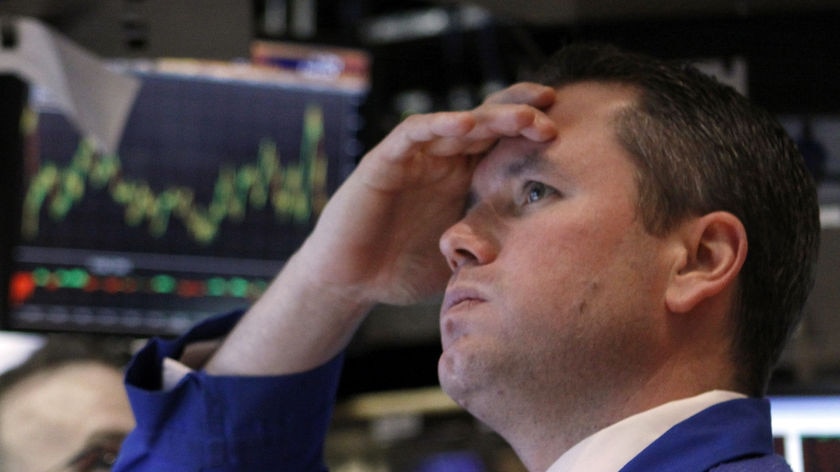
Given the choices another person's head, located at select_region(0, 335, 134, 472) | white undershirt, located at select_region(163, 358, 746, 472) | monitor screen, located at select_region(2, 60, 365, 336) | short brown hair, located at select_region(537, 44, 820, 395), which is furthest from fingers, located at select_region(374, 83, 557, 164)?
monitor screen, located at select_region(2, 60, 365, 336)

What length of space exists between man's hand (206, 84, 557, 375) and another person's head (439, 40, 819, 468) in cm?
14

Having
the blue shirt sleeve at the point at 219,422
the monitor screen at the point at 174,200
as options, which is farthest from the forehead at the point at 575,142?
the monitor screen at the point at 174,200

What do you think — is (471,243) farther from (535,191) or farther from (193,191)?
(193,191)

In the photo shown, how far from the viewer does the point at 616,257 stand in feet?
5.30

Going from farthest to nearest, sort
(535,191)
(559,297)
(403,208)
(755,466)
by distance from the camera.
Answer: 1. (403,208)
2. (535,191)
3. (559,297)
4. (755,466)

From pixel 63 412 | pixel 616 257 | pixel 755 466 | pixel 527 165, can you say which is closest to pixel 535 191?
pixel 527 165

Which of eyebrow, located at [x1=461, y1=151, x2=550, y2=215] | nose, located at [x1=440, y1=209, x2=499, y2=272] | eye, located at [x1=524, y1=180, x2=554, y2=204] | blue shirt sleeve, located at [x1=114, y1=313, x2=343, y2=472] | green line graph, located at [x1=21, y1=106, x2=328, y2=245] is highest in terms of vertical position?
eyebrow, located at [x1=461, y1=151, x2=550, y2=215]

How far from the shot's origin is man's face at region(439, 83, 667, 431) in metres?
1.59

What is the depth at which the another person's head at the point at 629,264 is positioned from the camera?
1.60 metres

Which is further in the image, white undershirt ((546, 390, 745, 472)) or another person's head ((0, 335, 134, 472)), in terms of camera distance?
A: another person's head ((0, 335, 134, 472))

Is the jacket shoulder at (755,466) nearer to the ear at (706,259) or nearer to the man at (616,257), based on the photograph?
the man at (616,257)

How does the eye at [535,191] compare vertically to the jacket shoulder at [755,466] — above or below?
above

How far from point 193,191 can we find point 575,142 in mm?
1508

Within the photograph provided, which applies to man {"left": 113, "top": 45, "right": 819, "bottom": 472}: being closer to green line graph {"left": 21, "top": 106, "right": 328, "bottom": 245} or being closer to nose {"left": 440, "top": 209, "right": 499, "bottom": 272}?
nose {"left": 440, "top": 209, "right": 499, "bottom": 272}
